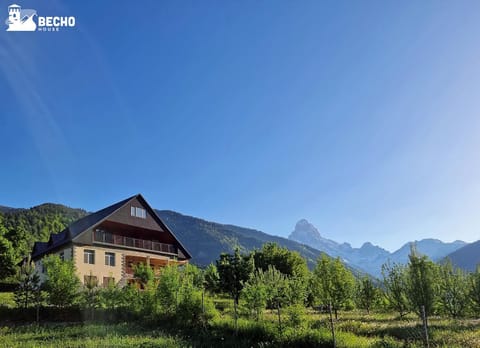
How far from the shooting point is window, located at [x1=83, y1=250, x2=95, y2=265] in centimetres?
3001

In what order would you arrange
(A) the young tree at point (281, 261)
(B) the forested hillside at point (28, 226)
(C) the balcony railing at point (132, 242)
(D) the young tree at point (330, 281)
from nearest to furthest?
(D) the young tree at point (330, 281) < (C) the balcony railing at point (132, 242) < (A) the young tree at point (281, 261) < (B) the forested hillside at point (28, 226)

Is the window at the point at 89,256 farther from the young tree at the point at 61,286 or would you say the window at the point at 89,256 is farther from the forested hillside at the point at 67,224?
the forested hillside at the point at 67,224

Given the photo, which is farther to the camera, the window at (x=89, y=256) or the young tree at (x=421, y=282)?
the window at (x=89, y=256)

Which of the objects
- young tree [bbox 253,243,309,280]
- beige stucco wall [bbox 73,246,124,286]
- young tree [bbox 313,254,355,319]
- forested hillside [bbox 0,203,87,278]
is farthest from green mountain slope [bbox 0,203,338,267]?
young tree [bbox 313,254,355,319]

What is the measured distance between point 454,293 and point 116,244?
990 inches

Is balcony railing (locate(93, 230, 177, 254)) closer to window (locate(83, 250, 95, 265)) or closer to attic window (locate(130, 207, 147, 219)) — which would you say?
window (locate(83, 250, 95, 265))

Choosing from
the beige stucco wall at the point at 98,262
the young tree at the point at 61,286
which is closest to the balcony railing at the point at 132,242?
the beige stucco wall at the point at 98,262

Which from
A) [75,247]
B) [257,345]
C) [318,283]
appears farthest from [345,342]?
[75,247]

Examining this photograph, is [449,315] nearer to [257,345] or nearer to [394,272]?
[394,272]

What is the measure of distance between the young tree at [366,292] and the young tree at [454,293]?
8.62 m

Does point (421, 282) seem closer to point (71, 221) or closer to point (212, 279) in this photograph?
point (212, 279)

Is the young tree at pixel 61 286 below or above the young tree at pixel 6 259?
below

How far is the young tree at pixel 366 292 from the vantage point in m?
29.1

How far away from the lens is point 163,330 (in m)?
17.0
